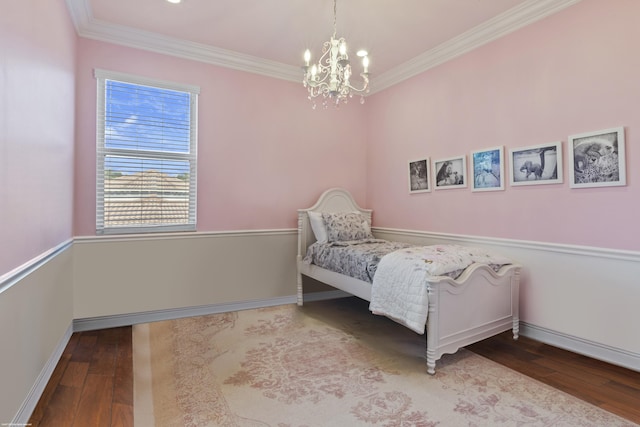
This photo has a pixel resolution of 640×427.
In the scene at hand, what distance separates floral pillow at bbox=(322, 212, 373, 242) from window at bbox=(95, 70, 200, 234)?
4.93 feet

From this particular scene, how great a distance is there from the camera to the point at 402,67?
4.04 metres

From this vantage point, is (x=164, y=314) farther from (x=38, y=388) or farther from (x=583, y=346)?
(x=583, y=346)

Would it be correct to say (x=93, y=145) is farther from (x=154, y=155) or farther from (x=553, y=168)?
(x=553, y=168)

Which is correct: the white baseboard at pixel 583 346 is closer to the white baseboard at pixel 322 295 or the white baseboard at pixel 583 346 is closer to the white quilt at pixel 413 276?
the white quilt at pixel 413 276

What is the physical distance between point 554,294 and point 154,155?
12.7 feet

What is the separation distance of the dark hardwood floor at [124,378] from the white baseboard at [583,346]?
52mm

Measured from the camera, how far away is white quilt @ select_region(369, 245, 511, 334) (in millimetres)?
2373

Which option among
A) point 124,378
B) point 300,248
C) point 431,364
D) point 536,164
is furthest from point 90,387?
point 536,164

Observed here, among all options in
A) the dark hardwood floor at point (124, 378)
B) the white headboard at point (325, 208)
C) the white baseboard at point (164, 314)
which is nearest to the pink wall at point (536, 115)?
the white headboard at point (325, 208)

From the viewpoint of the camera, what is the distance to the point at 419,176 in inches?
155

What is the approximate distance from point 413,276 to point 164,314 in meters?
2.60

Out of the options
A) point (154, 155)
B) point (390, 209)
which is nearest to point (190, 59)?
point (154, 155)

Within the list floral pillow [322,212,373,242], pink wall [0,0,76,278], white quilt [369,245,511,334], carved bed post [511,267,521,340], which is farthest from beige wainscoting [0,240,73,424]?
carved bed post [511,267,521,340]

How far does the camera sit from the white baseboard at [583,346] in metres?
2.36
